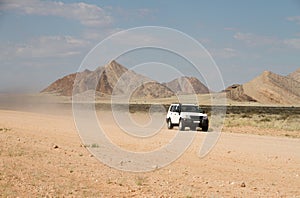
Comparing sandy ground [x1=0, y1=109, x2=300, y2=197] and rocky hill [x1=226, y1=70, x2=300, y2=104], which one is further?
rocky hill [x1=226, y1=70, x2=300, y2=104]

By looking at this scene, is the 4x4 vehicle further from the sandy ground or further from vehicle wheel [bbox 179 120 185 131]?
the sandy ground

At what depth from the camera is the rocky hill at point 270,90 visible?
180 meters

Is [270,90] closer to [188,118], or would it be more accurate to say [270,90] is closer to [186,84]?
[188,118]

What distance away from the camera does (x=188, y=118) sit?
28.6 m

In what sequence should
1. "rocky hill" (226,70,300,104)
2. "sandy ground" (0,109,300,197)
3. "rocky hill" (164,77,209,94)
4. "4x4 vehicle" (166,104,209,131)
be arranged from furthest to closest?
1. "rocky hill" (226,70,300,104)
2. "4x4 vehicle" (166,104,209,131)
3. "rocky hill" (164,77,209,94)
4. "sandy ground" (0,109,300,197)

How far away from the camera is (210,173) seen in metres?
12.5

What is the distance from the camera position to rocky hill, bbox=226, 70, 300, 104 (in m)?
180

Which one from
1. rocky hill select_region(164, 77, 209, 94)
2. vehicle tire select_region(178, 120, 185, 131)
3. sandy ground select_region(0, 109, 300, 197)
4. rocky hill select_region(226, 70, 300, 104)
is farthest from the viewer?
rocky hill select_region(226, 70, 300, 104)

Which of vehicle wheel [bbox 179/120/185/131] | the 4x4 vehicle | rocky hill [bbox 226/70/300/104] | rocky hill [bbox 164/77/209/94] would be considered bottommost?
vehicle wheel [bbox 179/120/185/131]

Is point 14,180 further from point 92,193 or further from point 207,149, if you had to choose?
point 207,149

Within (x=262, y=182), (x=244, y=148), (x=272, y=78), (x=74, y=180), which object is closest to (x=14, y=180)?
(x=74, y=180)

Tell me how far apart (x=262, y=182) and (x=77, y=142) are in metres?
10.2

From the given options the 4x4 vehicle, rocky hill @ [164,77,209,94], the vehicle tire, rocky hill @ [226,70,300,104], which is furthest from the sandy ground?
rocky hill @ [226,70,300,104]

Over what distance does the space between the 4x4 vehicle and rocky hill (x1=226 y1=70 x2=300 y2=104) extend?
153 meters
